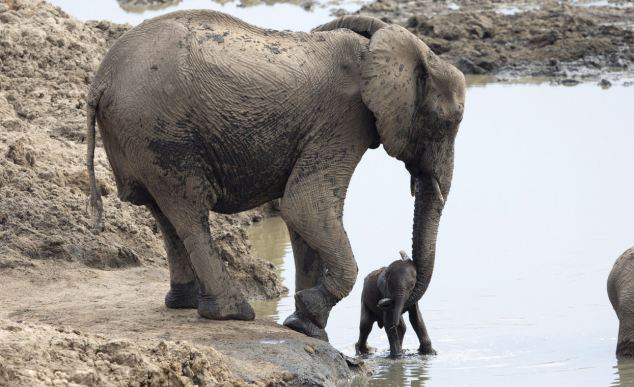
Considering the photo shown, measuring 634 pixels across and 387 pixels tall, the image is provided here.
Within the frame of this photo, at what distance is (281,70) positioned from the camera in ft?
33.0

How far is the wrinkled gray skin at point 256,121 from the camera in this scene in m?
9.85

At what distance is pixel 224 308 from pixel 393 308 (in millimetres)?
1375

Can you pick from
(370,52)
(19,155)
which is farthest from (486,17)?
(370,52)

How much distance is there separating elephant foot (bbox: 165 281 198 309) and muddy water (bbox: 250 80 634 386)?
4.12 feet

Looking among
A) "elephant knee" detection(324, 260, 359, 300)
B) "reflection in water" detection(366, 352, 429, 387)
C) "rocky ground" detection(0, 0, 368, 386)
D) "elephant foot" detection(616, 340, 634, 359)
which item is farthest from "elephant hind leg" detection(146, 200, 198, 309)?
"elephant foot" detection(616, 340, 634, 359)

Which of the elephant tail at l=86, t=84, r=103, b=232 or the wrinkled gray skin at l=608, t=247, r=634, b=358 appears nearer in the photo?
the elephant tail at l=86, t=84, r=103, b=232

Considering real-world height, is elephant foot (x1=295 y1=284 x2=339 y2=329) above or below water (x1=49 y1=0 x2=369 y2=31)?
below

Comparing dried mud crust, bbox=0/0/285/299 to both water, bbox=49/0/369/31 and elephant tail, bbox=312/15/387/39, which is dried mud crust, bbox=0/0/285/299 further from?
water, bbox=49/0/369/31

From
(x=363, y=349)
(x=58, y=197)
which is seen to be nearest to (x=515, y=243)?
(x=363, y=349)

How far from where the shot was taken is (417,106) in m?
10.4

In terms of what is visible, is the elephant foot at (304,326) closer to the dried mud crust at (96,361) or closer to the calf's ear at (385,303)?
the calf's ear at (385,303)

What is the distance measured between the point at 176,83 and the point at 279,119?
0.69 meters

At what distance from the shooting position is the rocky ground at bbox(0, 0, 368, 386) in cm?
842

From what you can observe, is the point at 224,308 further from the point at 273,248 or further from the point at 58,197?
the point at 273,248
